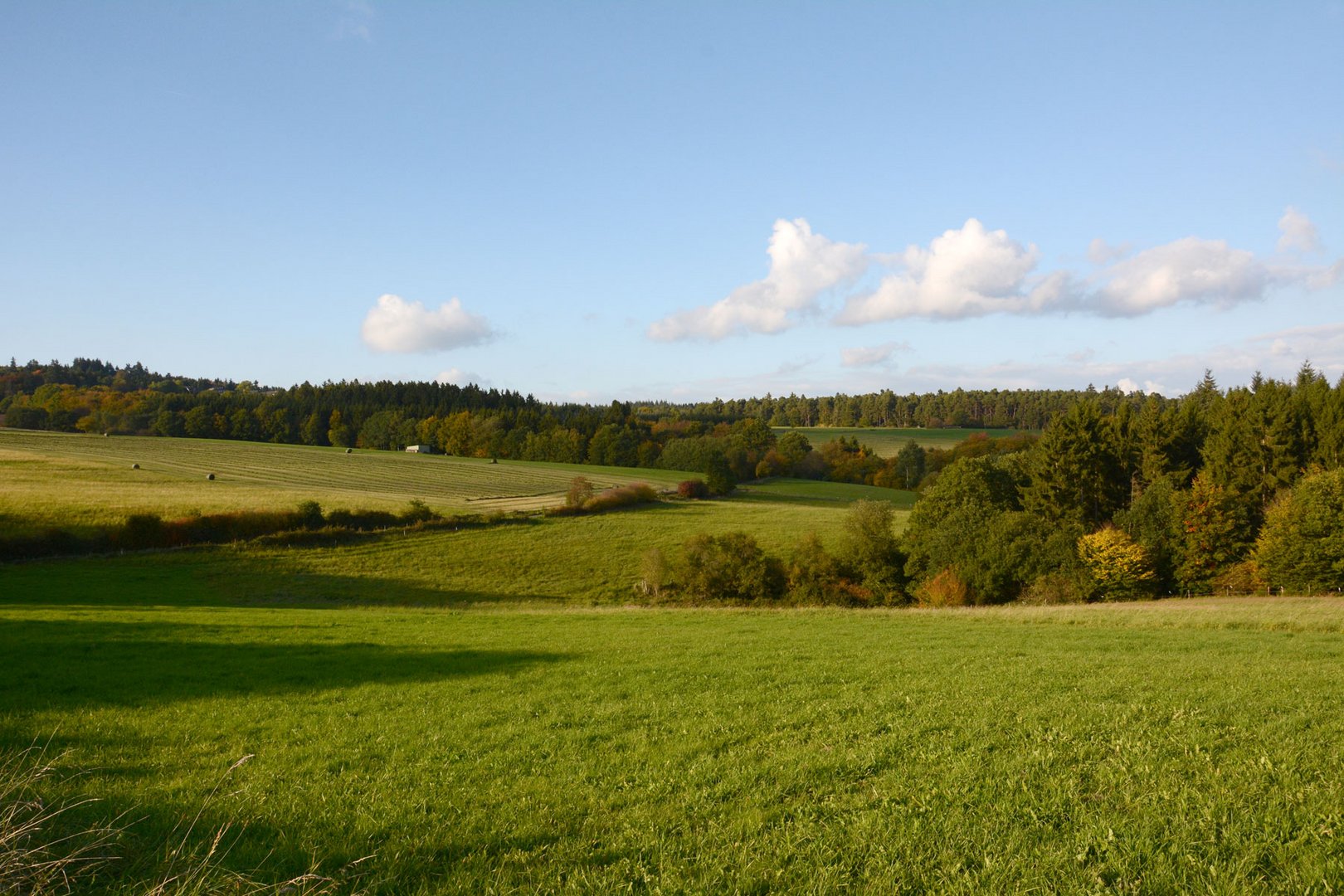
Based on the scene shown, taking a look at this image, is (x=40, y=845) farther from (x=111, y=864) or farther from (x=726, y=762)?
(x=726, y=762)

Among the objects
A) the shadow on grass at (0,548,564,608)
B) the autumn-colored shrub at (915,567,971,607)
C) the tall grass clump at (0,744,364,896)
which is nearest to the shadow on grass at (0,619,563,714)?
the tall grass clump at (0,744,364,896)

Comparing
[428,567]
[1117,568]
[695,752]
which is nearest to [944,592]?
[1117,568]

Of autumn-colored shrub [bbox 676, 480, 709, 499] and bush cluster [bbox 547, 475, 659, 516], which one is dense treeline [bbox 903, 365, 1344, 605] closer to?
bush cluster [bbox 547, 475, 659, 516]

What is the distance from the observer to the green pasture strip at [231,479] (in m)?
54.3

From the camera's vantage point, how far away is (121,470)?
72.2 metres

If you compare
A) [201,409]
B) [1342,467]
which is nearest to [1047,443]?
[1342,467]

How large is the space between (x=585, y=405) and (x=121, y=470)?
309 ft

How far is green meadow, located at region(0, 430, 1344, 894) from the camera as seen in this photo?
5680 millimetres

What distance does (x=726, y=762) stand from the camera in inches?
328

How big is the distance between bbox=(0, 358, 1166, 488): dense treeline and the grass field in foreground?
89.6m

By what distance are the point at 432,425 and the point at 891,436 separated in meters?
94.4

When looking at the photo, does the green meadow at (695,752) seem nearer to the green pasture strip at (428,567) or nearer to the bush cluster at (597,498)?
the green pasture strip at (428,567)

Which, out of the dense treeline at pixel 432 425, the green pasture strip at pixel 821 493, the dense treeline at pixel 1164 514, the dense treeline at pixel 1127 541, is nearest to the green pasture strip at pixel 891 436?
the dense treeline at pixel 432 425

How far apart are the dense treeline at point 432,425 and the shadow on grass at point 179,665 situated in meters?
85.9
